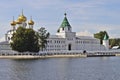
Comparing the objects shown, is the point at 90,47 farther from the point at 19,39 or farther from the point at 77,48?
the point at 19,39

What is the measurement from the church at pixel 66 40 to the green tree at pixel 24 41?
15.1 meters

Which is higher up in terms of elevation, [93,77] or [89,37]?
[89,37]

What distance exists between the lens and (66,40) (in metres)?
108

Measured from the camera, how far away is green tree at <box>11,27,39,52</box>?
8175cm

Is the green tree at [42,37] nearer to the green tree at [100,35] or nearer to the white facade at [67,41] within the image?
the white facade at [67,41]

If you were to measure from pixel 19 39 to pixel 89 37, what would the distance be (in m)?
40.8

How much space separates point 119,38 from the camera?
5709 inches

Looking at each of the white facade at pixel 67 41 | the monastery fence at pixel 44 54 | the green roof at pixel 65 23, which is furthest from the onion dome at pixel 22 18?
the green roof at pixel 65 23

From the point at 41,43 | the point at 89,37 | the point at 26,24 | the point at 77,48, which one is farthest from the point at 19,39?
the point at 89,37

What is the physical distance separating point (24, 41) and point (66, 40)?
28.4m

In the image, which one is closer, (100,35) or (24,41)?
(24,41)

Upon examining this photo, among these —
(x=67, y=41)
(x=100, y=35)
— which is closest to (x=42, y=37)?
(x=67, y=41)

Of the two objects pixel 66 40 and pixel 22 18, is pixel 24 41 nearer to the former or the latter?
pixel 22 18

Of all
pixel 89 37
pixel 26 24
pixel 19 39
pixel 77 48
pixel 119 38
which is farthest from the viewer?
pixel 119 38
